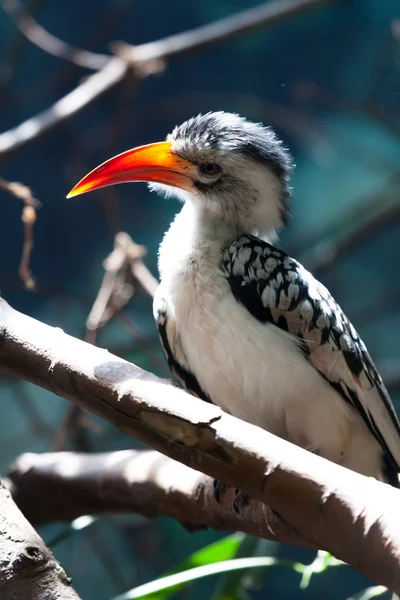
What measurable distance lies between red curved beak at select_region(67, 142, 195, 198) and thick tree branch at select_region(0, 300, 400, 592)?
17.2 inches

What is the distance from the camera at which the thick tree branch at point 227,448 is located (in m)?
0.68

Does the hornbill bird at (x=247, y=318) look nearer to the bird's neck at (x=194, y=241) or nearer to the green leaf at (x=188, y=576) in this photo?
the bird's neck at (x=194, y=241)

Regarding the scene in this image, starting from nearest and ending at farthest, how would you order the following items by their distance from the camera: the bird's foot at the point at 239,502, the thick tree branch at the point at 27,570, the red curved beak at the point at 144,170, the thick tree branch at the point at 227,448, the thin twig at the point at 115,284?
the thick tree branch at the point at 227,448 → the thick tree branch at the point at 27,570 → the bird's foot at the point at 239,502 → the red curved beak at the point at 144,170 → the thin twig at the point at 115,284

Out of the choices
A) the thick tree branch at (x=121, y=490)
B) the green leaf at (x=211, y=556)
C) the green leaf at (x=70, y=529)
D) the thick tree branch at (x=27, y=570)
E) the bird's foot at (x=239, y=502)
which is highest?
the thick tree branch at (x=121, y=490)

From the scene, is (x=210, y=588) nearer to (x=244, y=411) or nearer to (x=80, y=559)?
(x=80, y=559)

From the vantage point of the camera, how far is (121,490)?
4.66ft

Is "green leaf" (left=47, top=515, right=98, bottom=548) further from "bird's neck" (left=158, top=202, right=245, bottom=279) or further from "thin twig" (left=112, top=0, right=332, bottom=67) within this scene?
"thin twig" (left=112, top=0, right=332, bottom=67)

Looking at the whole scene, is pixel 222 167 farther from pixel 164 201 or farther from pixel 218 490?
pixel 164 201

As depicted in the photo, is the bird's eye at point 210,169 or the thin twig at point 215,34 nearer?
the bird's eye at point 210,169

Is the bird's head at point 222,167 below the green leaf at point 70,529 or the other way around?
the other way around

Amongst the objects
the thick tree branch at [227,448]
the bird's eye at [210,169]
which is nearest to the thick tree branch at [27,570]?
the thick tree branch at [227,448]

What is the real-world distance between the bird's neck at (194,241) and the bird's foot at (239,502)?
384mm

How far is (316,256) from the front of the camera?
2291mm

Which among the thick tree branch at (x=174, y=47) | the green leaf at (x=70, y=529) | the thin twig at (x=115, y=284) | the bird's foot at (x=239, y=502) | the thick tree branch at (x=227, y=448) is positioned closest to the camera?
the thick tree branch at (x=227, y=448)
